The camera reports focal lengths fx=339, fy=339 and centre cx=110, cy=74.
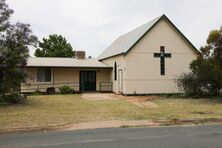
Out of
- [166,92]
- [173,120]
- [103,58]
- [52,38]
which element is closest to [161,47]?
[166,92]

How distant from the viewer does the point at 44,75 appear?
33031mm

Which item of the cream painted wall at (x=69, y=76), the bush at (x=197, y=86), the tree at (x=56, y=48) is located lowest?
the bush at (x=197, y=86)

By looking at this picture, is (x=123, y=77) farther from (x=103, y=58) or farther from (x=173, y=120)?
(x=173, y=120)

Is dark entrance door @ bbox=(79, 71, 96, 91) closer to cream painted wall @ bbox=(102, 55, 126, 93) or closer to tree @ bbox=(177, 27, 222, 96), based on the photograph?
cream painted wall @ bbox=(102, 55, 126, 93)

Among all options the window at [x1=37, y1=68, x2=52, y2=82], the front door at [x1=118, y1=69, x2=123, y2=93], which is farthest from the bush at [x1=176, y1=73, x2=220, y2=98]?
the window at [x1=37, y1=68, x2=52, y2=82]

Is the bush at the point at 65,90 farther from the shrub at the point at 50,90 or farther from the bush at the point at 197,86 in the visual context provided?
the bush at the point at 197,86

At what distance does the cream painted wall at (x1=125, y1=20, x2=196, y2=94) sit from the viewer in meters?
28.4

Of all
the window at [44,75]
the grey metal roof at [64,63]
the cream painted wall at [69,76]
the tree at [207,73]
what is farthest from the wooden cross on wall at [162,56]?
the window at [44,75]

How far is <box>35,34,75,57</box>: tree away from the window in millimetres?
30493

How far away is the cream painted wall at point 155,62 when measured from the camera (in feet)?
93.1

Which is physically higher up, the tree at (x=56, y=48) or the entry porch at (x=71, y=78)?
the tree at (x=56, y=48)

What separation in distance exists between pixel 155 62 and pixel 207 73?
528 centimetres

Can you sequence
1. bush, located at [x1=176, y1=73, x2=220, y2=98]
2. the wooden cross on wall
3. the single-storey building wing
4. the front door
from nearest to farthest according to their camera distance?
1. bush, located at [x1=176, y1=73, x2=220, y2=98]
2. the single-storey building wing
3. the wooden cross on wall
4. the front door

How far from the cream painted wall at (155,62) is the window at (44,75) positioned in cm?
892
